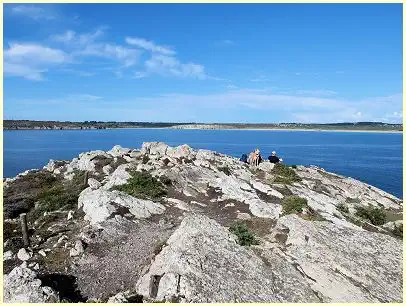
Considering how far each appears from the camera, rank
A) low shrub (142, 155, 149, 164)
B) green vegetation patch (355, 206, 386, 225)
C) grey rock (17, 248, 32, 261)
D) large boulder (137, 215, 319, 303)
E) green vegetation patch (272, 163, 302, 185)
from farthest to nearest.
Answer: low shrub (142, 155, 149, 164) < green vegetation patch (272, 163, 302, 185) < green vegetation patch (355, 206, 386, 225) < grey rock (17, 248, 32, 261) < large boulder (137, 215, 319, 303)

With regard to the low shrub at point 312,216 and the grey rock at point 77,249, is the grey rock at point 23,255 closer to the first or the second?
the grey rock at point 77,249

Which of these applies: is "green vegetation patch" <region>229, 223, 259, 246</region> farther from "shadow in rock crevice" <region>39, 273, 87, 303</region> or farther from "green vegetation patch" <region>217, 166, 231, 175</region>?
"green vegetation patch" <region>217, 166, 231, 175</region>

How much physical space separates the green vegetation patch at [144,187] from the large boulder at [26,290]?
52.0 feet

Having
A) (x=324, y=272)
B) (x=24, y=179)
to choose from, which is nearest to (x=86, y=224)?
(x=324, y=272)

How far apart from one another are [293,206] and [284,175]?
16.3 metres

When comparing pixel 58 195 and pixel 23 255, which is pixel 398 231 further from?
pixel 23 255

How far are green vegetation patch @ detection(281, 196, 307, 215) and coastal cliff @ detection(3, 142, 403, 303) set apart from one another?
0.17m

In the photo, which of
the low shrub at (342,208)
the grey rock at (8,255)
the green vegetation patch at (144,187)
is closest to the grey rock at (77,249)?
the grey rock at (8,255)

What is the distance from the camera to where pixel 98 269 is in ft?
75.6

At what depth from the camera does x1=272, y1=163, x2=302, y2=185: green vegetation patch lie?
45.5 metres

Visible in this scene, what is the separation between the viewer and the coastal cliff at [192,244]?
20859mm

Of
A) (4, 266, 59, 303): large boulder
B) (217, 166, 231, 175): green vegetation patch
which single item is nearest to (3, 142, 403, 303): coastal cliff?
(4, 266, 59, 303): large boulder

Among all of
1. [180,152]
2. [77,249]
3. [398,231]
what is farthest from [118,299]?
[180,152]

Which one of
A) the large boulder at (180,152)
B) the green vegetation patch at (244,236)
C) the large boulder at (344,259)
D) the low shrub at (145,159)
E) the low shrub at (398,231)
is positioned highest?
the large boulder at (180,152)
